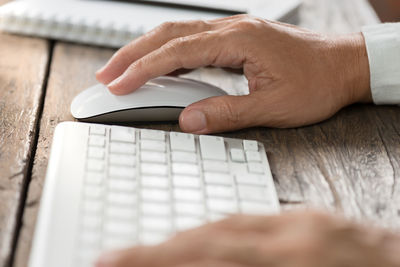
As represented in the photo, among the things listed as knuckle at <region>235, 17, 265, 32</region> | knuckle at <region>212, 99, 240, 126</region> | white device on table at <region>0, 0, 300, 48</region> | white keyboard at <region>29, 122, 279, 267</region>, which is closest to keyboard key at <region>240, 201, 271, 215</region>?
white keyboard at <region>29, 122, 279, 267</region>

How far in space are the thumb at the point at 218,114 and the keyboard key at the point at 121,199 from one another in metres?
0.22

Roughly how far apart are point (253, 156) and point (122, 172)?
18 cm

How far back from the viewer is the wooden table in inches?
27.0

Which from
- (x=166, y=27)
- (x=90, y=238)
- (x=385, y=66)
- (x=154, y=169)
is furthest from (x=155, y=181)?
(x=385, y=66)

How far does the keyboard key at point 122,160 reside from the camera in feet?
2.25

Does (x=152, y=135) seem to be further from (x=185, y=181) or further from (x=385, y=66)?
(x=385, y=66)

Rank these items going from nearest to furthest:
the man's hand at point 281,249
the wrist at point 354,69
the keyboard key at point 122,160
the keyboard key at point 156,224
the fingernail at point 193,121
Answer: the man's hand at point 281,249 → the keyboard key at point 156,224 → the keyboard key at point 122,160 → the fingernail at point 193,121 → the wrist at point 354,69

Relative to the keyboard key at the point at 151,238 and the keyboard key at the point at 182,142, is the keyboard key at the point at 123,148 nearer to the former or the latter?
the keyboard key at the point at 182,142

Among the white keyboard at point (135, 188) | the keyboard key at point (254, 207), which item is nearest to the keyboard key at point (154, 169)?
the white keyboard at point (135, 188)

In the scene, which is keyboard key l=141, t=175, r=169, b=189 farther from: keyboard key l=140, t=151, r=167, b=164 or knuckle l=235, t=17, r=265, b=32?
knuckle l=235, t=17, r=265, b=32

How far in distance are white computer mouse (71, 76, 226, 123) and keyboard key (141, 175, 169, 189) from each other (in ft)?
0.61

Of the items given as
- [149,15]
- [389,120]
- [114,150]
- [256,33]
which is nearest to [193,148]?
[114,150]

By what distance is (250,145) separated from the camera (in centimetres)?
78

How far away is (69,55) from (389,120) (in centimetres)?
58
